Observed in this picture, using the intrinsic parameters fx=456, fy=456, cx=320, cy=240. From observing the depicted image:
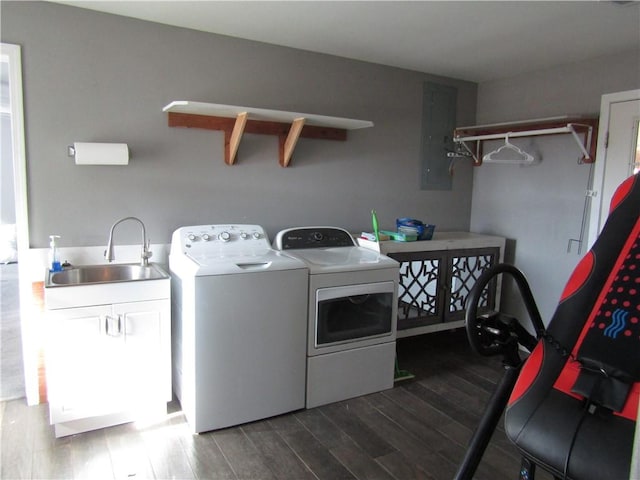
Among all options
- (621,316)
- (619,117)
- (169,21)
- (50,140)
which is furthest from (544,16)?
(50,140)

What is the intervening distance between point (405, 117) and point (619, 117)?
1462mm

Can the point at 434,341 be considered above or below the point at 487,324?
below

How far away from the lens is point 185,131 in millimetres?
2852

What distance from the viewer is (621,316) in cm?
120

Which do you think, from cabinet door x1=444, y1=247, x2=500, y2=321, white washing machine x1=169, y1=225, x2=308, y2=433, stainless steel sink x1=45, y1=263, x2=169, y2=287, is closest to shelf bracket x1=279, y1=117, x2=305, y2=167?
white washing machine x1=169, y1=225, x2=308, y2=433

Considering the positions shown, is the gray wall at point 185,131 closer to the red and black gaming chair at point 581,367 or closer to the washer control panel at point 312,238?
the washer control panel at point 312,238

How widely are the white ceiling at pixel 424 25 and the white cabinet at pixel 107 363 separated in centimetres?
163

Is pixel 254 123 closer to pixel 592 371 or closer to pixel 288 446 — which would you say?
pixel 288 446

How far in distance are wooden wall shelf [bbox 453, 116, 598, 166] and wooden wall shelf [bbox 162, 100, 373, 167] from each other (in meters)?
1.12

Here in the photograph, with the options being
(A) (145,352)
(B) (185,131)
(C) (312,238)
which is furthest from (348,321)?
(B) (185,131)

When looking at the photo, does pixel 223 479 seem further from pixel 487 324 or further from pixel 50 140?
pixel 50 140

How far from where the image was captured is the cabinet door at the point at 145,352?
2.38 meters

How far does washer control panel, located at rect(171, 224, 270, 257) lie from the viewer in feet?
8.86

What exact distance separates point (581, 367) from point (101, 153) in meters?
2.44
